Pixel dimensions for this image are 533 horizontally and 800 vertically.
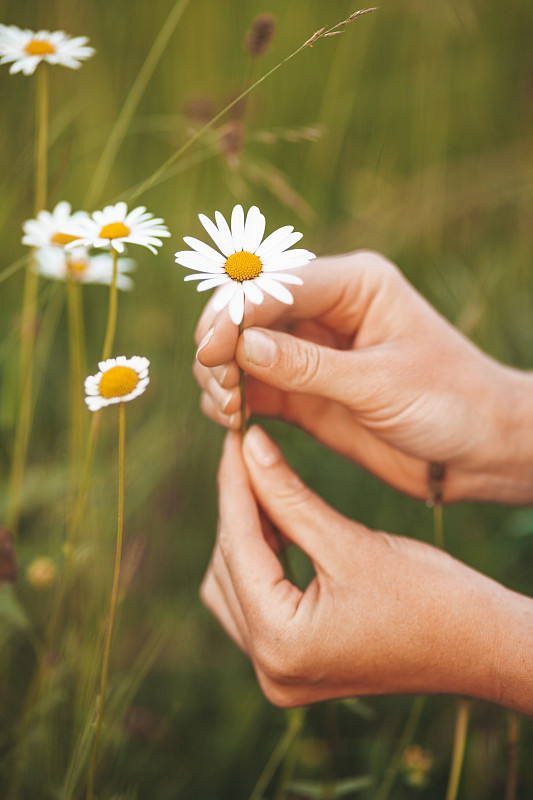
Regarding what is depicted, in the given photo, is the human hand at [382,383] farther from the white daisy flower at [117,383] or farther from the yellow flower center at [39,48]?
the yellow flower center at [39,48]

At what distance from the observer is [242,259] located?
2.22 ft

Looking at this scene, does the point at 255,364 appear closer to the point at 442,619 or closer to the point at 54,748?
the point at 442,619

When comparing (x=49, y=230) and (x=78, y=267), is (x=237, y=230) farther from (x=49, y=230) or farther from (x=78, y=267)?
(x=78, y=267)

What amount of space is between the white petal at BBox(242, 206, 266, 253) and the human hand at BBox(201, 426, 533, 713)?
0.36 metres

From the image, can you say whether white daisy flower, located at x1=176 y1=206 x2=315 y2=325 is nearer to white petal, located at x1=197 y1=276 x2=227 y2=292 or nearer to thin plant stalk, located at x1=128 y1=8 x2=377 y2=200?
white petal, located at x1=197 y1=276 x2=227 y2=292

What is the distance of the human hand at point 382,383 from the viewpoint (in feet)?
2.80

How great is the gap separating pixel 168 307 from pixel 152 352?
130 mm

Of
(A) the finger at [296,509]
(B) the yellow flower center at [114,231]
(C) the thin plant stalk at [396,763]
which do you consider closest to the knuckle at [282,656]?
(A) the finger at [296,509]

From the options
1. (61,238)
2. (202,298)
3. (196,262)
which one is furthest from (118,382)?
(202,298)

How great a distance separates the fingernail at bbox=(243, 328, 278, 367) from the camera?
0.77 m

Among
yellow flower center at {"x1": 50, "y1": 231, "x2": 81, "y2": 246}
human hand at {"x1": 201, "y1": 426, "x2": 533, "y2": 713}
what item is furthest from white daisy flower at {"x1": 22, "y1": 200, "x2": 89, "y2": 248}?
human hand at {"x1": 201, "y1": 426, "x2": 533, "y2": 713}

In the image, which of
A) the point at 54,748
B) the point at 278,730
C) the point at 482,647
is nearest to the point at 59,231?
the point at 54,748

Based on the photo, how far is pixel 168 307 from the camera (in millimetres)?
1542

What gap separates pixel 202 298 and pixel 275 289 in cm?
88
